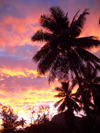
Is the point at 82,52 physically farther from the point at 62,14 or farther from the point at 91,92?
the point at 91,92

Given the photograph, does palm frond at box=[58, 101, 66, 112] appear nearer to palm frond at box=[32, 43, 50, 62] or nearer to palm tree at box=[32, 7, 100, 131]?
palm tree at box=[32, 7, 100, 131]

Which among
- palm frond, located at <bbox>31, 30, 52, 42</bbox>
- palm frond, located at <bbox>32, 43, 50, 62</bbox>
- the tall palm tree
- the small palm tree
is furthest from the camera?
the tall palm tree

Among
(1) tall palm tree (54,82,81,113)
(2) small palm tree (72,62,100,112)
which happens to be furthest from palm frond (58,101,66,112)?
(2) small palm tree (72,62,100,112)

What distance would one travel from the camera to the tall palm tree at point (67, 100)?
79.4 ft

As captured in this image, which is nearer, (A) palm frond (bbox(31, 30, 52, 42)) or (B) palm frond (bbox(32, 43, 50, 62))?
(B) palm frond (bbox(32, 43, 50, 62))

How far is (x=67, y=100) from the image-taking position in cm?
2500

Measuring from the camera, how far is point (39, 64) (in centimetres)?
1116

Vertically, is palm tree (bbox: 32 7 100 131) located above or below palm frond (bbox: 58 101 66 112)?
above

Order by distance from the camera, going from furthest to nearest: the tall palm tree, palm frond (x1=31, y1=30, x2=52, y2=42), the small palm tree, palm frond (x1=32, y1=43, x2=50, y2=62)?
the tall palm tree < the small palm tree < palm frond (x1=31, y1=30, x2=52, y2=42) < palm frond (x1=32, y1=43, x2=50, y2=62)

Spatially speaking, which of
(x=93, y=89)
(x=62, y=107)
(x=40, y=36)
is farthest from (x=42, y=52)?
(x=62, y=107)

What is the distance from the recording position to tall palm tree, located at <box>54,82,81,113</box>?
2421cm

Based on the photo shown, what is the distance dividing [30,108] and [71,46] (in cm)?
2879

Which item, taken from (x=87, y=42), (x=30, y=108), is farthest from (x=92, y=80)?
(x=30, y=108)

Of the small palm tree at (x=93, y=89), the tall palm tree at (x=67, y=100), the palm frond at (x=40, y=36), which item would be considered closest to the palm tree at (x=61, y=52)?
the palm frond at (x=40, y=36)
